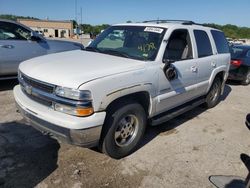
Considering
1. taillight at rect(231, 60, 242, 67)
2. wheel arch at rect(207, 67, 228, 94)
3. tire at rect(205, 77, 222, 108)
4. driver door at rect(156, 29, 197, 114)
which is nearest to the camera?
driver door at rect(156, 29, 197, 114)

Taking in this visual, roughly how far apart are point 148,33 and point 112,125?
1.85m

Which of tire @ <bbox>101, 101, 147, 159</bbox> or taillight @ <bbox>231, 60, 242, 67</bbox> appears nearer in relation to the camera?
tire @ <bbox>101, 101, 147, 159</bbox>

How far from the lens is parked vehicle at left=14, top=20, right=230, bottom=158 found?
315 centimetres

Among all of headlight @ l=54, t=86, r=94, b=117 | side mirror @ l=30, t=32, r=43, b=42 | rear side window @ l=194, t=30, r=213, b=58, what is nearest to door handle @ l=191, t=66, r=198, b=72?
rear side window @ l=194, t=30, r=213, b=58

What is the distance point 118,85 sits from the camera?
3.38 metres

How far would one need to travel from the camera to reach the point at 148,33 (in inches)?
178

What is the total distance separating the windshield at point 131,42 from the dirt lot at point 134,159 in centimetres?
147

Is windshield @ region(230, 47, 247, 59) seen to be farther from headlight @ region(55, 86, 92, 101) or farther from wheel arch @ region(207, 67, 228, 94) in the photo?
headlight @ region(55, 86, 92, 101)

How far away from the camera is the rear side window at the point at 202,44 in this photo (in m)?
5.26

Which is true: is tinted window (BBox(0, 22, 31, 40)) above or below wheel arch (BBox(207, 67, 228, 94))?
above

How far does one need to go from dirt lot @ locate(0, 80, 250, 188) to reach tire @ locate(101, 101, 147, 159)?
17cm

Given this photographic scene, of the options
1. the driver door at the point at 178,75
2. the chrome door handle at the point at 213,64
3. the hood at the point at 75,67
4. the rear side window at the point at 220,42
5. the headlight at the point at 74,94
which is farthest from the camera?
the rear side window at the point at 220,42

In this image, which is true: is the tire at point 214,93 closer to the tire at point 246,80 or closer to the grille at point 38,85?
the tire at point 246,80

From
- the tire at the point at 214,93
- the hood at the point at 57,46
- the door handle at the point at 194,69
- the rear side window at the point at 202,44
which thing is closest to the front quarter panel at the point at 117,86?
the door handle at the point at 194,69
